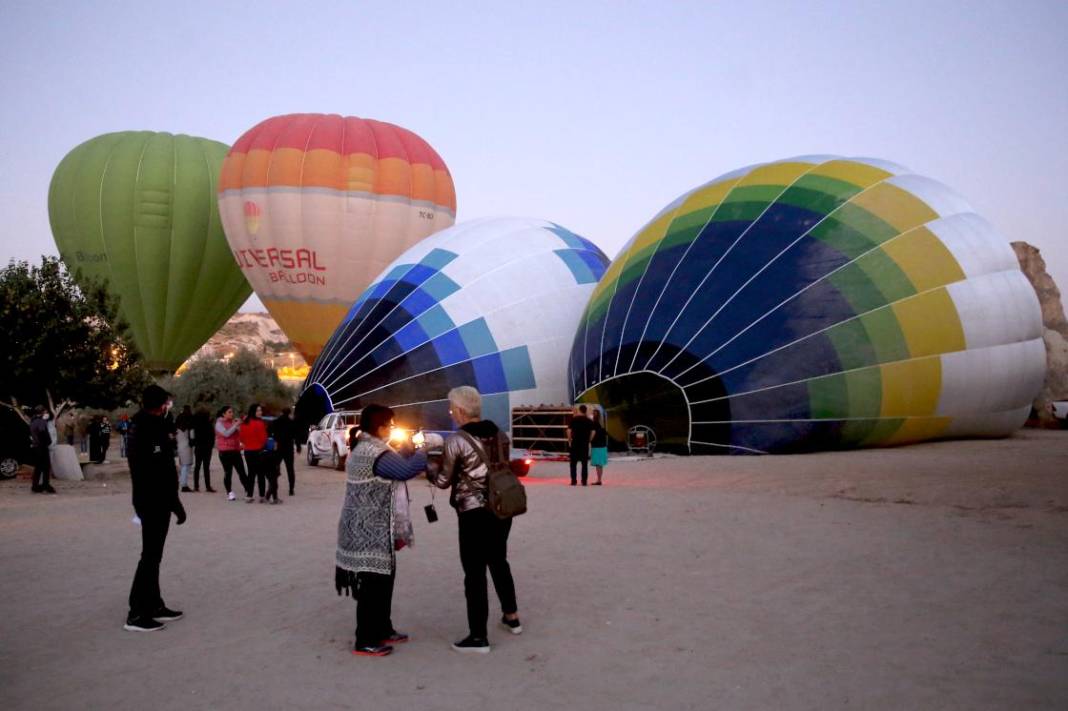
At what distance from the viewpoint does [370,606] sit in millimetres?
4512

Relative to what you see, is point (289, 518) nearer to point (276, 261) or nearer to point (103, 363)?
point (103, 363)

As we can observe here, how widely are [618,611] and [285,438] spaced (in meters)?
7.97

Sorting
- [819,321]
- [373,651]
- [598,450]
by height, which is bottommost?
[373,651]

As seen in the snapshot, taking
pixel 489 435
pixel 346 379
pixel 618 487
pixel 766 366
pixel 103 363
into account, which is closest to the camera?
pixel 489 435

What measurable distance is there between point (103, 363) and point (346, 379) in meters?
5.49

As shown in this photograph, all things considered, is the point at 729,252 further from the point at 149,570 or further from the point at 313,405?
the point at 149,570

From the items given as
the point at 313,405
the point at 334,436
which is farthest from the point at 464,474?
the point at 313,405

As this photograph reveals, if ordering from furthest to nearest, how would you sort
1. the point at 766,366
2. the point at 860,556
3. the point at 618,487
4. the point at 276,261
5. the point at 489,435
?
the point at 276,261
the point at 766,366
the point at 618,487
the point at 860,556
the point at 489,435

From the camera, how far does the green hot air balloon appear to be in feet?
91.4

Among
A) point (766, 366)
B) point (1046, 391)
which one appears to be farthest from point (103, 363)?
point (1046, 391)

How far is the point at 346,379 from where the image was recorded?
16.7 m

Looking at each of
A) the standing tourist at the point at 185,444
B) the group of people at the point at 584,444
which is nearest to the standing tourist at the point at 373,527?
the group of people at the point at 584,444

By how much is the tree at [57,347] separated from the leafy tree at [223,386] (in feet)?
79.0

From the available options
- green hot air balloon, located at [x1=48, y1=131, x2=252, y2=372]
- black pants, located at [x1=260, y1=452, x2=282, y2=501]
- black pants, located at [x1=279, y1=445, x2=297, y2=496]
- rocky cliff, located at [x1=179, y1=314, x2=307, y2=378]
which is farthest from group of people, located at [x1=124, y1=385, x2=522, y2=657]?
rocky cliff, located at [x1=179, y1=314, x2=307, y2=378]
